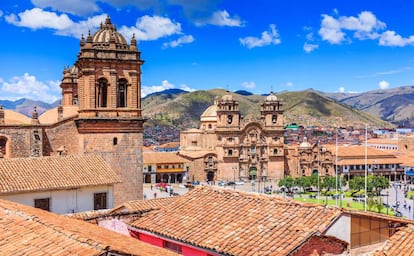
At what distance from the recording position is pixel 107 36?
27.1 m

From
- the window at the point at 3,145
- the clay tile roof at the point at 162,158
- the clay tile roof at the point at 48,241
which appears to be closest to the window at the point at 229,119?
the clay tile roof at the point at 162,158

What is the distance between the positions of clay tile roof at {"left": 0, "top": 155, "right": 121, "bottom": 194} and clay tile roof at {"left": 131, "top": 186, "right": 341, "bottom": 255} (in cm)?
903

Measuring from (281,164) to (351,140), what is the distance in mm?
51965

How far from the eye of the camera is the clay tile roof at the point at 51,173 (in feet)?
64.1

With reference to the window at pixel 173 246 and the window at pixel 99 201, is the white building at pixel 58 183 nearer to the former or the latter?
the window at pixel 99 201

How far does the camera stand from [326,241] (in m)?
9.67

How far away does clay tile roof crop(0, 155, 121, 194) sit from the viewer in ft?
64.1

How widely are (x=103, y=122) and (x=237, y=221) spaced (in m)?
17.0

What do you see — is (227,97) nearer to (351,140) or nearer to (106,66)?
(106,66)

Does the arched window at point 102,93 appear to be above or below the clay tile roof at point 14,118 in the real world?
above

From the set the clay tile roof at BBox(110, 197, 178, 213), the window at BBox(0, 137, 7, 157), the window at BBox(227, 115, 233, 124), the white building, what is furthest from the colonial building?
the clay tile roof at BBox(110, 197, 178, 213)

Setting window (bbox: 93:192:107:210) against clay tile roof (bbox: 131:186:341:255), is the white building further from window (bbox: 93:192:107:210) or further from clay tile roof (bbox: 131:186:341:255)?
clay tile roof (bbox: 131:186:341:255)

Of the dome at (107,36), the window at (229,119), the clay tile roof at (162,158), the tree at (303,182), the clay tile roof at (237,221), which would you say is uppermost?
the dome at (107,36)

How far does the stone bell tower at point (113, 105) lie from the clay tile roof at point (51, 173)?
3.80 m
